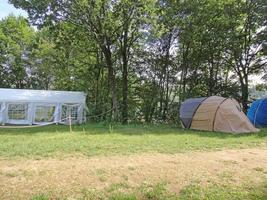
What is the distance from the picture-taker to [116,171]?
22.1 feet

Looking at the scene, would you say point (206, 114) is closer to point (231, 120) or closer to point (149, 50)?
point (231, 120)

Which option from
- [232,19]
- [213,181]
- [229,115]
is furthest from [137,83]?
[213,181]

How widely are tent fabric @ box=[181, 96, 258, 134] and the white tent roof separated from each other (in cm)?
1070

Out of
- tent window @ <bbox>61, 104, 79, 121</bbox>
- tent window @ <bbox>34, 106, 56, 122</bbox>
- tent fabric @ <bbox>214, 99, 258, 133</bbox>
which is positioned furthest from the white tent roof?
tent fabric @ <bbox>214, 99, 258, 133</bbox>

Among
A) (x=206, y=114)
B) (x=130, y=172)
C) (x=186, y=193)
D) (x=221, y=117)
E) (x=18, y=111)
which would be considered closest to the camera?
(x=186, y=193)

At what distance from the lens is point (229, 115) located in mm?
14805

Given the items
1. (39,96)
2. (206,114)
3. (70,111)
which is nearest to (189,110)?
(206,114)

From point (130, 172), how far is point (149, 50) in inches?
738

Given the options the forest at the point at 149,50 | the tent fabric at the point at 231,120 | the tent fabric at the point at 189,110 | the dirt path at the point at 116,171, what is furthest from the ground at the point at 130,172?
the forest at the point at 149,50

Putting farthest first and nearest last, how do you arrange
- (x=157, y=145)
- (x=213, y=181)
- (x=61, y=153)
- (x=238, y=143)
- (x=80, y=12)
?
(x=80, y=12), (x=238, y=143), (x=157, y=145), (x=61, y=153), (x=213, y=181)

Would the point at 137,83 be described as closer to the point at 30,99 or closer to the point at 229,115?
the point at 30,99

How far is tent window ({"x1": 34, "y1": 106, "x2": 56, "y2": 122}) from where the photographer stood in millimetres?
22938

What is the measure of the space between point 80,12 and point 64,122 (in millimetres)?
7336

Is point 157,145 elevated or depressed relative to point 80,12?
depressed
